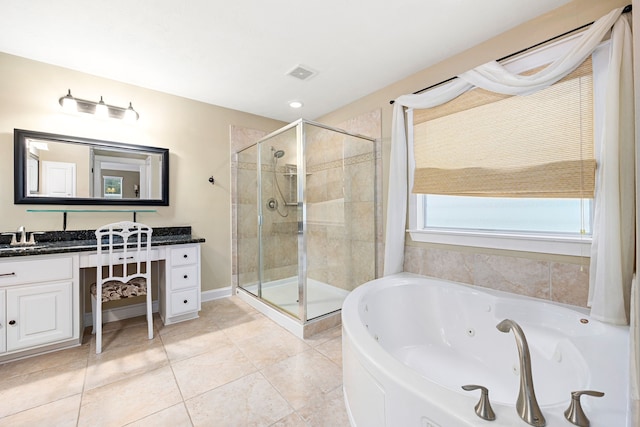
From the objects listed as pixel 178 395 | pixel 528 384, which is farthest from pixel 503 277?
pixel 178 395

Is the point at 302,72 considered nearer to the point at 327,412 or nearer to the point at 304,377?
the point at 304,377

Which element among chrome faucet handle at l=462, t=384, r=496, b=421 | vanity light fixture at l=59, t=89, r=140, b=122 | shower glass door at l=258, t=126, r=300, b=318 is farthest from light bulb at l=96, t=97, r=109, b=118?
chrome faucet handle at l=462, t=384, r=496, b=421

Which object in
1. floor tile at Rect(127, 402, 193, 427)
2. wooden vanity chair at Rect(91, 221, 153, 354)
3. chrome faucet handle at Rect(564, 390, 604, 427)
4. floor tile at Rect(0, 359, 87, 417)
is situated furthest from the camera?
wooden vanity chair at Rect(91, 221, 153, 354)

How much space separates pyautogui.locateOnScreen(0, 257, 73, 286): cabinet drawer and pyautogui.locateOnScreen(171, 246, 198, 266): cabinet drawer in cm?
71

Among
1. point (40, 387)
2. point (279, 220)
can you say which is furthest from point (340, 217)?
point (40, 387)

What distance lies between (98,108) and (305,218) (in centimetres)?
216

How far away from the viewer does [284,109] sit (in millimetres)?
3330

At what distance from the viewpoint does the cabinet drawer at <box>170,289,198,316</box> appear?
248cm

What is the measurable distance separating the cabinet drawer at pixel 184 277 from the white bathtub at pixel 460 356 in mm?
1684

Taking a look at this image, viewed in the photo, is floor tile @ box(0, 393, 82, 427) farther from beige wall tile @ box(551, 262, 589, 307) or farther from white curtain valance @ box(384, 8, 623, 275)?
beige wall tile @ box(551, 262, 589, 307)

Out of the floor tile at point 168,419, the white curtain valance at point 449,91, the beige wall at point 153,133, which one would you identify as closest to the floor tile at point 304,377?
the floor tile at point 168,419

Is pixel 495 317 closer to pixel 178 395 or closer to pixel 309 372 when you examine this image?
pixel 309 372

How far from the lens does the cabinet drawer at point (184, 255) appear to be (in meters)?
2.47

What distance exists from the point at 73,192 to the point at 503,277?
365 centimetres
